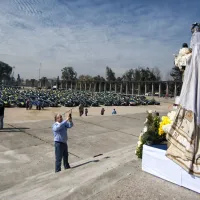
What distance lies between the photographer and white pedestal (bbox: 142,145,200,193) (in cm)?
354

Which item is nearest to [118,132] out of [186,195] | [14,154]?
[14,154]

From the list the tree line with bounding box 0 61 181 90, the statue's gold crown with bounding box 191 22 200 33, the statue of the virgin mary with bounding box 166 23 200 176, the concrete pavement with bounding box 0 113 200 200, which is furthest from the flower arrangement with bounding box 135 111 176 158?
the tree line with bounding box 0 61 181 90

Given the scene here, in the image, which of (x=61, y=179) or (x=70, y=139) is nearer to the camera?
(x=61, y=179)

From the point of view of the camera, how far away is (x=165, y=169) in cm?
391

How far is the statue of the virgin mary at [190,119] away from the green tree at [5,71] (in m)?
132

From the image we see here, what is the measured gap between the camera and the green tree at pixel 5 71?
408ft

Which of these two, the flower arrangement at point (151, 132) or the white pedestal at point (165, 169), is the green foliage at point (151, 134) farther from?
the white pedestal at point (165, 169)

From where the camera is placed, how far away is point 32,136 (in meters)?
10.3

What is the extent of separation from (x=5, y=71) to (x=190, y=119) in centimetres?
13569

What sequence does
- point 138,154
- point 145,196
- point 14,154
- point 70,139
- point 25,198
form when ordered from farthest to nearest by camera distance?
point 70,139 → point 14,154 → point 138,154 → point 25,198 → point 145,196

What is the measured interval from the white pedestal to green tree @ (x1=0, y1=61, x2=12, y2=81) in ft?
430

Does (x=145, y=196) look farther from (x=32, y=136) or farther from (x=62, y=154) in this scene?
(x=32, y=136)

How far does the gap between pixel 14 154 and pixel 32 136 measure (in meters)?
2.51

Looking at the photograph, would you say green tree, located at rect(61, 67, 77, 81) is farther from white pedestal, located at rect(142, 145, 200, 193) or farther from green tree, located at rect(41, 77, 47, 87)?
white pedestal, located at rect(142, 145, 200, 193)
